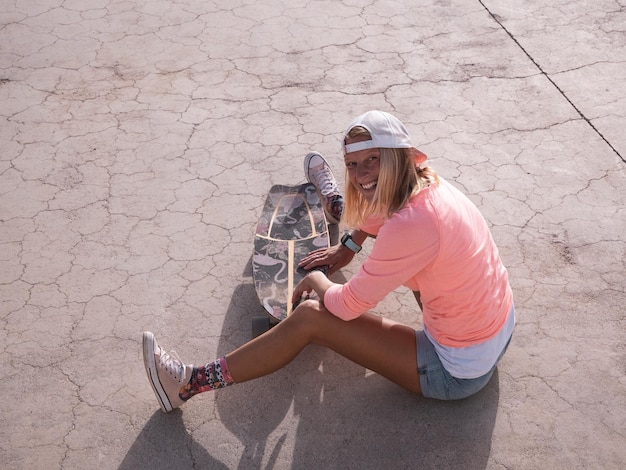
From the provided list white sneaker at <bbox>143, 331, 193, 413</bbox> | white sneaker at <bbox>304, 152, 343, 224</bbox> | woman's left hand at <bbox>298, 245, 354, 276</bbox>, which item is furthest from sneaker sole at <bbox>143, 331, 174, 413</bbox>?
white sneaker at <bbox>304, 152, 343, 224</bbox>

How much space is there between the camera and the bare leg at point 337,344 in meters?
2.91

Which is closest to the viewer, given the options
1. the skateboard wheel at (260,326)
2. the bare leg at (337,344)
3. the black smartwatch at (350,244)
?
the bare leg at (337,344)

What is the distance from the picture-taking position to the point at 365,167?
2805 mm

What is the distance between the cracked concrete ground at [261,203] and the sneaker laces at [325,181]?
1.01ft

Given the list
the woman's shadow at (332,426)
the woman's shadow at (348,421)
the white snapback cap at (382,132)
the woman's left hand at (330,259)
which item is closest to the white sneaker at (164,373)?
the woman's shadow at (332,426)

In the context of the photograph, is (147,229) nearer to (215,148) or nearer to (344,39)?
(215,148)

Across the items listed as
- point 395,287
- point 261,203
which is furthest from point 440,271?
point 261,203

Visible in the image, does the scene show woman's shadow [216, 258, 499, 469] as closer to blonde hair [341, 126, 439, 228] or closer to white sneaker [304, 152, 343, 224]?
blonde hair [341, 126, 439, 228]

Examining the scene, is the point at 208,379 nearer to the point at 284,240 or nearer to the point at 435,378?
the point at 435,378

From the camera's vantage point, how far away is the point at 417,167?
9.45ft

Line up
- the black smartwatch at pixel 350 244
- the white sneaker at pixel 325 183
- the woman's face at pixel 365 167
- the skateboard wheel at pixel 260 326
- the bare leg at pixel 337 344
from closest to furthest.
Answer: the woman's face at pixel 365 167
the bare leg at pixel 337 344
the skateboard wheel at pixel 260 326
the black smartwatch at pixel 350 244
the white sneaker at pixel 325 183

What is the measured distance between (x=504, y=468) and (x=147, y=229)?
2.29 m

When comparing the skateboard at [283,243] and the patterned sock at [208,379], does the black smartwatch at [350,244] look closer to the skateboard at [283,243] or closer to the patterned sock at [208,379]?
the skateboard at [283,243]

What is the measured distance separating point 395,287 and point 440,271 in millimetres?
184
